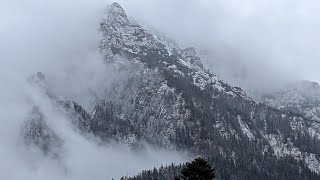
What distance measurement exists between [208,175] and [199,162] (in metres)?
1.94

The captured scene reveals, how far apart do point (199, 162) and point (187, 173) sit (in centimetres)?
213

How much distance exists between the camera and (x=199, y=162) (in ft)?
221

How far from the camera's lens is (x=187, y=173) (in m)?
67.8

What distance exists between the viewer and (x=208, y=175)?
66.9m

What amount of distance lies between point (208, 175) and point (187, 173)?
107 inches
